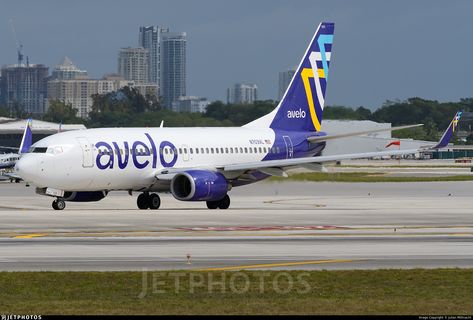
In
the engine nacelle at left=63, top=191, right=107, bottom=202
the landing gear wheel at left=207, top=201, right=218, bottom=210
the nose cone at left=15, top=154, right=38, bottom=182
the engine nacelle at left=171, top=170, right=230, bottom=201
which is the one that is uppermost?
the nose cone at left=15, top=154, right=38, bottom=182

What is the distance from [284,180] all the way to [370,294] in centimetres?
5163

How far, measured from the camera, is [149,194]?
192ft

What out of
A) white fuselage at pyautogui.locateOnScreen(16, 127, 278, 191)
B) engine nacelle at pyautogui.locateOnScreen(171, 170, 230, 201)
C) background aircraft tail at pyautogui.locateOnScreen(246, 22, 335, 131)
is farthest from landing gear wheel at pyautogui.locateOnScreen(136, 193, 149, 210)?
background aircraft tail at pyautogui.locateOnScreen(246, 22, 335, 131)

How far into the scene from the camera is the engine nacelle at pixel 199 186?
55031mm

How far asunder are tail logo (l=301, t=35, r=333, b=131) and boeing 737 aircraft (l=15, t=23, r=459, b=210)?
0.18 feet

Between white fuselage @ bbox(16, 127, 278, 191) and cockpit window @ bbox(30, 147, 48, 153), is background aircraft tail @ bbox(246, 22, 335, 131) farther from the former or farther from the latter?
cockpit window @ bbox(30, 147, 48, 153)

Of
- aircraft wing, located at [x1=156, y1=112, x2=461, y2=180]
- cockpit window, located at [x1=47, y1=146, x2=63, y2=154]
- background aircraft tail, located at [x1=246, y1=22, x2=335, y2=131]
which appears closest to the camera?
cockpit window, located at [x1=47, y1=146, x2=63, y2=154]

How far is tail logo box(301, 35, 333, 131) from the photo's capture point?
64.3 meters

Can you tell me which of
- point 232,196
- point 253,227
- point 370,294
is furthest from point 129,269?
point 232,196

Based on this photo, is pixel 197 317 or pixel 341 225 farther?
pixel 341 225

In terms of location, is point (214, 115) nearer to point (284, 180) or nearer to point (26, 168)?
point (284, 180)

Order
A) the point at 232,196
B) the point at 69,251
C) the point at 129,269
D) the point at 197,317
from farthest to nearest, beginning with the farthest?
1. the point at 232,196
2. the point at 69,251
3. the point at 129,269
4. the point at 197,317

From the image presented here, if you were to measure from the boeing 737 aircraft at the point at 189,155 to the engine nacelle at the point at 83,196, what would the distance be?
5cm

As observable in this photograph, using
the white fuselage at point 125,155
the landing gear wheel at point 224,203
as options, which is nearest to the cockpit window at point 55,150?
the white fuselage at point 125,155
